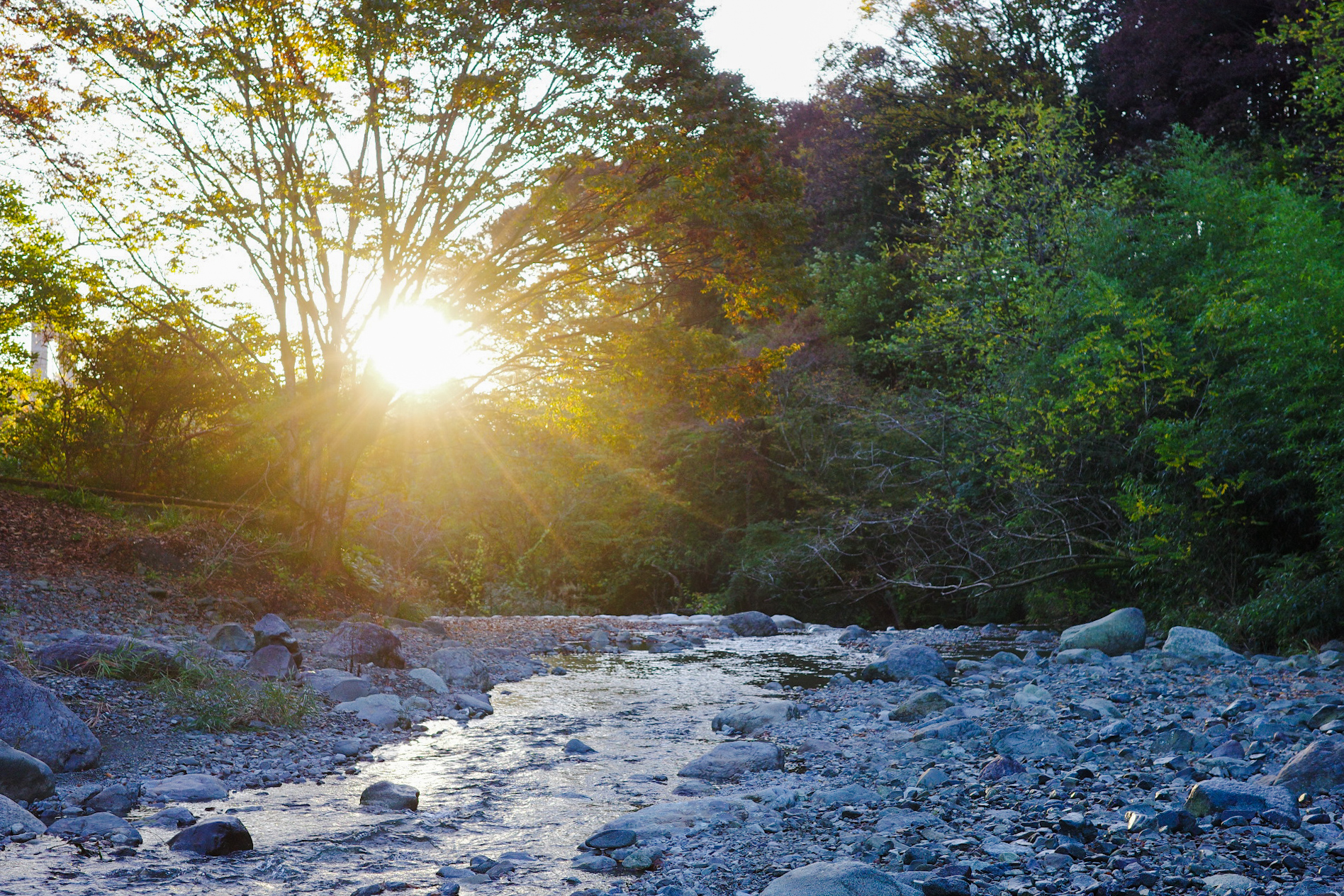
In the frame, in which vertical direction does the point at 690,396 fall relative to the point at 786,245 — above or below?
below

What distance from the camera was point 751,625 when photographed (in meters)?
13.8

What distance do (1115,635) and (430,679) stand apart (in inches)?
262

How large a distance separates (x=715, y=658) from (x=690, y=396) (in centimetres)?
321

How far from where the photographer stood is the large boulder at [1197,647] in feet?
25.8

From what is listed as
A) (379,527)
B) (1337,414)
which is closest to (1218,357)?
(1337,414)

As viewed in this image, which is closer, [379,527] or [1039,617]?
[1039,617]

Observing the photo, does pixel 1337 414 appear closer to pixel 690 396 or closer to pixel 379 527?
pixel 690 396

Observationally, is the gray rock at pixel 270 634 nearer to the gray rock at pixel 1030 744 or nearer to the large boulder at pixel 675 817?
the large boulder at pixel 675 817

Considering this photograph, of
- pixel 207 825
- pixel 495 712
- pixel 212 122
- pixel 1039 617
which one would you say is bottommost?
pixel 1039 617

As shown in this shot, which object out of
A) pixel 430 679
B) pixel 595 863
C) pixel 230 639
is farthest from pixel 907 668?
pixel 230 639

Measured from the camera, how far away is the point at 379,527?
17344 mm

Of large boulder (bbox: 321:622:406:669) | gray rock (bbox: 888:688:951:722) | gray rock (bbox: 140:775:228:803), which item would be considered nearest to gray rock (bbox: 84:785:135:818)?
gray rock (bbox: 140:775:228:803)

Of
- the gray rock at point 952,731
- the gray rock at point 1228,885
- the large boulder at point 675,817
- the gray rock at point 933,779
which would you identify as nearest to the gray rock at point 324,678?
the large boulder at point 675,817

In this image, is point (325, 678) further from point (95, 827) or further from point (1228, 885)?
point (1228, 885)
